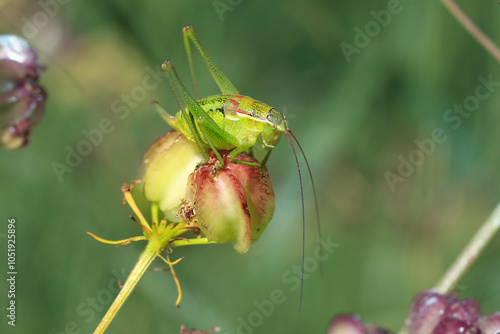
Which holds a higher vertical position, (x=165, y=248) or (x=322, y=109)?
(x=322, y=109)

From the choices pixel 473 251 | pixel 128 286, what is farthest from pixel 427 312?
pixel 128 286

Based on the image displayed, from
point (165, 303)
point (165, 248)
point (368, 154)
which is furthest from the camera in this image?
point (368, 154)

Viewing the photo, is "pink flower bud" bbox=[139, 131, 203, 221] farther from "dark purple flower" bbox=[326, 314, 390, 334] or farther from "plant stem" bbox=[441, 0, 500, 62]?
"plant stem" bbox=[441, 0, 500, 62]

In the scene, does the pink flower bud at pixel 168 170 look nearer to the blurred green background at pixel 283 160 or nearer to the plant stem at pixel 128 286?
the plant stem at pixel 128 286

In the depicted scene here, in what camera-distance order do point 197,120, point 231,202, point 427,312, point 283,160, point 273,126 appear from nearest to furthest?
1. point 231,202
2. point 427,312
3. point 197,120
4. point 273,126
5. point 283,160

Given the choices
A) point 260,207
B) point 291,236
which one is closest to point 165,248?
point 260,207

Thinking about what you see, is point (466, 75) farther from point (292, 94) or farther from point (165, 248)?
point (165, 248)

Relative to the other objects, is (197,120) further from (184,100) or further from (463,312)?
(463,312)
